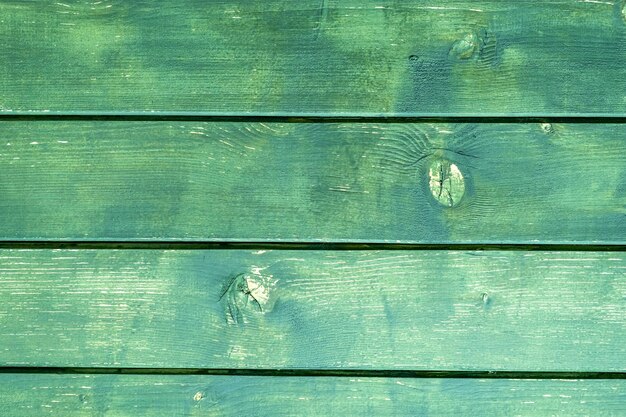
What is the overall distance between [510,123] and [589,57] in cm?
15

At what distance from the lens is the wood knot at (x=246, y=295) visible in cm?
74

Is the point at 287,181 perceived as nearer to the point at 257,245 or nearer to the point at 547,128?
the point at 257,245

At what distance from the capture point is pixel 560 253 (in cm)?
73

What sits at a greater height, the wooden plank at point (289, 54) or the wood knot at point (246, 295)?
the wooden plank at point (289, 54)

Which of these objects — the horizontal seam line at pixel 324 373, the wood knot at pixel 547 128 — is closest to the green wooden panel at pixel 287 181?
the wood knot at pixel 547 128

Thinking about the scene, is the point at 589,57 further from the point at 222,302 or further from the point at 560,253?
the point at 222,302

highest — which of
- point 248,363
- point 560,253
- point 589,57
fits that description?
point 589,57

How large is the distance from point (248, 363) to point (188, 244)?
0.19m

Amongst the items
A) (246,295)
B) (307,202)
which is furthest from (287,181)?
(246,295)

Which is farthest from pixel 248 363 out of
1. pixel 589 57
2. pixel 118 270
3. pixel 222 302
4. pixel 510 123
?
pixel 589 57

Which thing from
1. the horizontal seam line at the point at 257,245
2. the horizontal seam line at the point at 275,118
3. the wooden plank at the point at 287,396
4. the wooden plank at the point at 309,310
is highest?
the horizontal seam line at the point at 275,118

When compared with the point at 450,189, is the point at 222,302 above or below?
below

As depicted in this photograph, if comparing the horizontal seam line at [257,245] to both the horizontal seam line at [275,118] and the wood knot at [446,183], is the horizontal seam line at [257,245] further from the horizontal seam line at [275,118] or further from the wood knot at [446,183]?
the horizontal seam line at [275,118]

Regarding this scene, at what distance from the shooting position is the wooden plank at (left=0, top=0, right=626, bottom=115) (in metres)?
0.74
